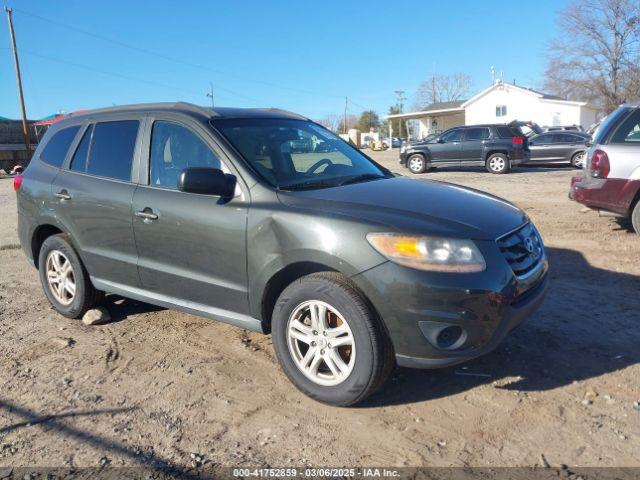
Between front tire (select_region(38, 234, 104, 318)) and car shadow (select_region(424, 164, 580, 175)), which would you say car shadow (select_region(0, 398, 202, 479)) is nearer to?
front tire (select_region(38, 234, 104, 318))

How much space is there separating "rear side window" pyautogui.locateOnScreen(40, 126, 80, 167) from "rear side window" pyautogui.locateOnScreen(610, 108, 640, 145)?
20.5ft

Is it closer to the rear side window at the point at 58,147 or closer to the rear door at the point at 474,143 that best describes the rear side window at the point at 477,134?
the rear door at the point at 474,143

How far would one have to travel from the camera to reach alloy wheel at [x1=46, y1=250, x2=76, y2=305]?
4.82 m

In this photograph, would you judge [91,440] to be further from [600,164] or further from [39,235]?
[600,164]

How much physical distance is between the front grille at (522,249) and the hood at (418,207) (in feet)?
0.18

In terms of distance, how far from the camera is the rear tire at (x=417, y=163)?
1980cm

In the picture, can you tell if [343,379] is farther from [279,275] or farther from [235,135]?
[235,135]

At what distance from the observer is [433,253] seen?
9.75 feet

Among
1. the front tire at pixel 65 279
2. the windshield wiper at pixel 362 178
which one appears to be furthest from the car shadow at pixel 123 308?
the windshield wiper at pixel 362 178

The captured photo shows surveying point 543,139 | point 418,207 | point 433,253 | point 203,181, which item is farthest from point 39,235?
point 543,139

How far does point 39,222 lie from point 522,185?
11867mm

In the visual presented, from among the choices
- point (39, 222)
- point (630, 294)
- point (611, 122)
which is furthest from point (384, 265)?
point (611, 122)

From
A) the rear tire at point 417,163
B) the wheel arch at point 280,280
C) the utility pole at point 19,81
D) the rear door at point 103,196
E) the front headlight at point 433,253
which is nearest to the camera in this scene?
the front headlight at point 433,253

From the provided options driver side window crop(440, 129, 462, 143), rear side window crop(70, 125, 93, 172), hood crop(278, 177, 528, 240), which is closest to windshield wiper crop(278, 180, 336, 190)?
hood crop(278, 177, 528, 240)
